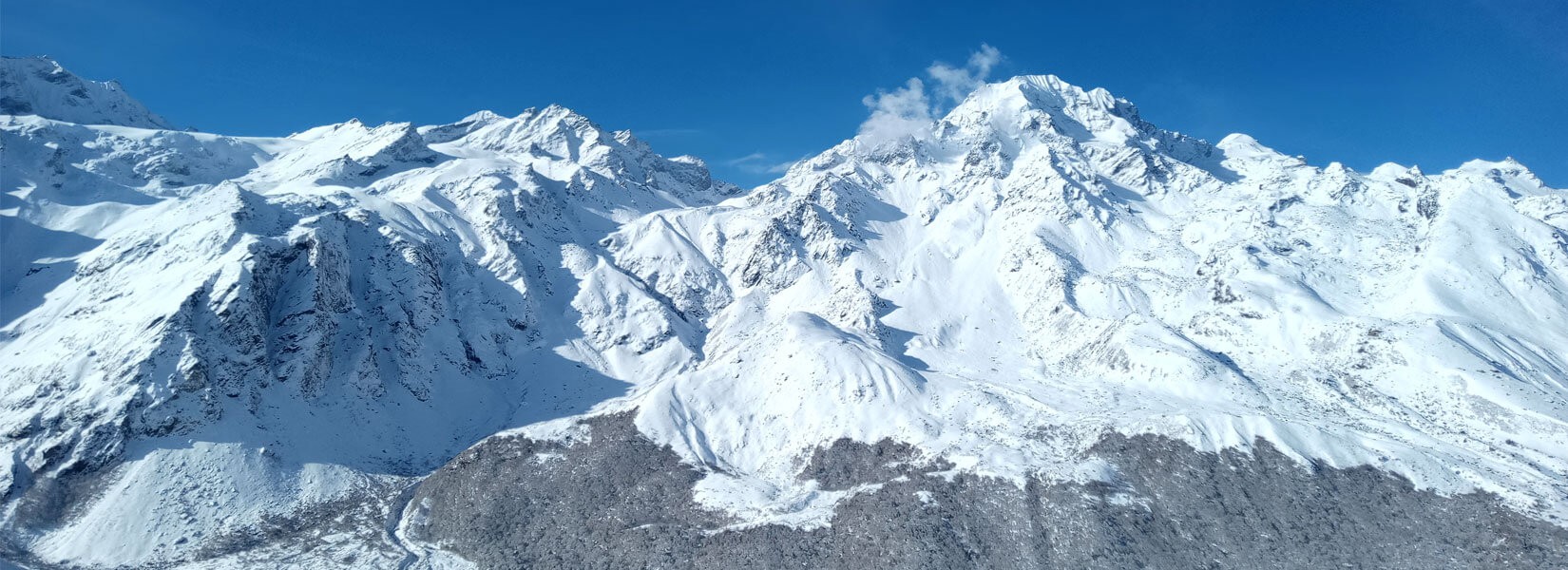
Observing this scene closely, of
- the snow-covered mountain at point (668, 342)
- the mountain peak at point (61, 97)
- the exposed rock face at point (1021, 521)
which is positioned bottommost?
the exposed rock face at point (1021, 521)

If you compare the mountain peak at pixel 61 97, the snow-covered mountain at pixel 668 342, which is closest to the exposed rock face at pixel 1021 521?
the snow-covered mountain at pixel 668 342

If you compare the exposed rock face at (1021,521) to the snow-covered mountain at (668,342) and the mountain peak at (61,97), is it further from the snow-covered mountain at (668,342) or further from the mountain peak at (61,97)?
the mountain peak at (61,97)

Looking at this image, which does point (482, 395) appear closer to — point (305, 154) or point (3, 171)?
point (3, 171)

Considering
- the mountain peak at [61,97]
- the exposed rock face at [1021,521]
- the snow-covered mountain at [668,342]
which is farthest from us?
the mountain peak at [61,97]

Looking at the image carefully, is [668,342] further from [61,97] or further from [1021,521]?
[61,97]

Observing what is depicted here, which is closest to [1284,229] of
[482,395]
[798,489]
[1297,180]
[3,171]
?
[1297,180]

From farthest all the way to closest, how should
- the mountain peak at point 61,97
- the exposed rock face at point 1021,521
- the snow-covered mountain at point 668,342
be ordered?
the mountain peak at point 61,97 → the snow-covered mountain at point 668,342 → the exposed rock face at point 1021,521
